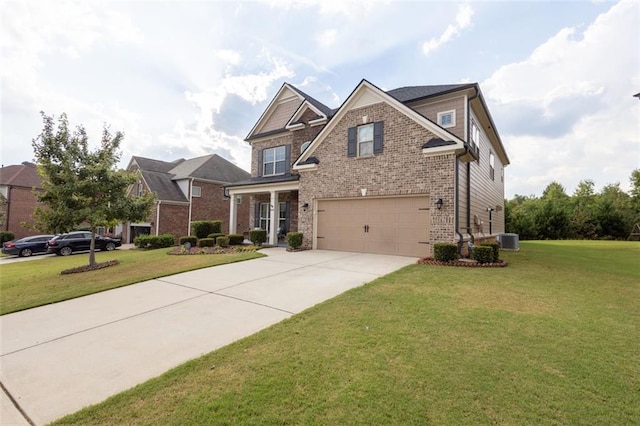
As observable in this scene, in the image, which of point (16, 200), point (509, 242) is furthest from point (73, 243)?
point (509, 242)

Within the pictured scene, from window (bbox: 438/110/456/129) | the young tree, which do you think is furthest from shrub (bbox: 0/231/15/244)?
window (bbox: 438/110/456/129)

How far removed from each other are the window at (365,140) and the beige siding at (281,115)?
6.98 m

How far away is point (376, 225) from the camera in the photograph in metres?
11.6

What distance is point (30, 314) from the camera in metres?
5.35

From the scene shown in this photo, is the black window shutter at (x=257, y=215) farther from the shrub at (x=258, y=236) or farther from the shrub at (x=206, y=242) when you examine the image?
the shrub at (x=206, y=242)

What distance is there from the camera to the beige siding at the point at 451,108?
11.7 m

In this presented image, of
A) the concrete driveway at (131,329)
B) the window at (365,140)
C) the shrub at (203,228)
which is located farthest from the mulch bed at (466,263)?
the shrub at (203,228)

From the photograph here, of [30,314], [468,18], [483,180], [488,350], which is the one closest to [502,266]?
[488,350]

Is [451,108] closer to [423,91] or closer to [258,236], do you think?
[423,91]

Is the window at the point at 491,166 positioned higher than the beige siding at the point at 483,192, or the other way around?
the window at the point at 491,166

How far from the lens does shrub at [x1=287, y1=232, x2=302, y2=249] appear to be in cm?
1275

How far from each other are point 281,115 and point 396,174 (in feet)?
33.2

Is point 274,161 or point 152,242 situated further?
point 152,242

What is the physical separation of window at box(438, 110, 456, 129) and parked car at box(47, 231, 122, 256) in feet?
75.6
